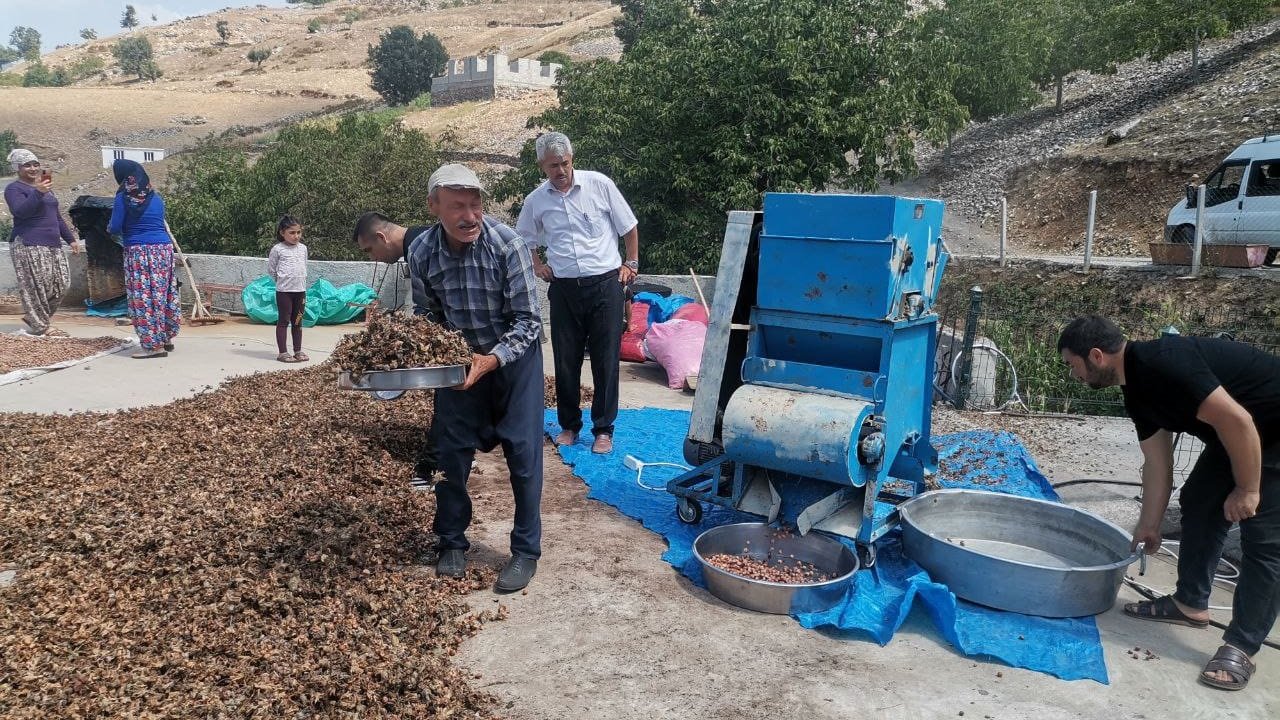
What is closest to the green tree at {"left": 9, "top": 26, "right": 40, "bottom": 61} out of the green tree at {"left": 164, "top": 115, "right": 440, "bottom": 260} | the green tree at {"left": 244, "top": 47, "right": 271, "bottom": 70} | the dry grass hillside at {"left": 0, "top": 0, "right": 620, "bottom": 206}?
the dry grass hillside at {"left": 0, "top": 0, "right": 620, "bottom": 206}

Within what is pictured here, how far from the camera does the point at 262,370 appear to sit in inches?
280

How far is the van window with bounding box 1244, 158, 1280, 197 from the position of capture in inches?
513

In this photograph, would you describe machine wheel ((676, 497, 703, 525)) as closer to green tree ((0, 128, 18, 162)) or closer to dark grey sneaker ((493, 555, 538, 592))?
dark grey sneaker ((493, 555, 538, 592))

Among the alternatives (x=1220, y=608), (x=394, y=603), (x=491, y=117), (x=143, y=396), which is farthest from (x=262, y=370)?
(x=491, y=117)

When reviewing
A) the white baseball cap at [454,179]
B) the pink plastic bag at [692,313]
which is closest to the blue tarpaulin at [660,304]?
the pink plastic bag at [692,313]

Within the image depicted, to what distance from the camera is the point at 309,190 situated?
45.2 ft

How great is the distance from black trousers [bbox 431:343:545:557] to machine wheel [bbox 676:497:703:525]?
37.4 inches

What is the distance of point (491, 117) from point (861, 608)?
3558 centimetres

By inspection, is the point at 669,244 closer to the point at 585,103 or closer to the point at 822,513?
the point at 585,103

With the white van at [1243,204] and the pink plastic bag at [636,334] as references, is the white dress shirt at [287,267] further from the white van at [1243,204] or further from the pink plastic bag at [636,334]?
the white van at [1243,204]

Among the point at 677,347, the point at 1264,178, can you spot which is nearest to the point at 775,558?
the point at 677,347

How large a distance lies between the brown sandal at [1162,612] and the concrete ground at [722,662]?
0.04 m

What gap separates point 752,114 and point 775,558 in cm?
892

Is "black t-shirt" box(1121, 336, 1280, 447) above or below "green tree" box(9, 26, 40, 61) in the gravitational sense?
below
